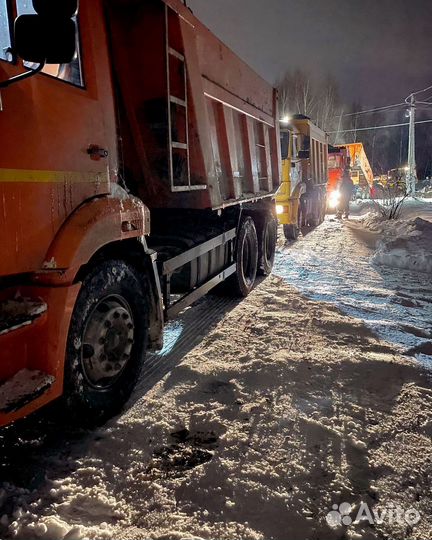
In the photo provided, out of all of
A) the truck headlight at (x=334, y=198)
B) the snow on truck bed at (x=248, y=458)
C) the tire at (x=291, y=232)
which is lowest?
the snow on truck bed at (x=248, y=458)

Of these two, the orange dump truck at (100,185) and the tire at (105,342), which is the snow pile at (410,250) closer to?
the orange dump truck at (100,185)

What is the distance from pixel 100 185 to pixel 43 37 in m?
1.03

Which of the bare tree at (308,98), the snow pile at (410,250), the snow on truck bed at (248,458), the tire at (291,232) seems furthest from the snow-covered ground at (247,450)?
the bare tree at (308,98)

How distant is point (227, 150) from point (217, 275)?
1506 millimetres

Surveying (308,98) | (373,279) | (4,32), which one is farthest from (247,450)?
(308,98)

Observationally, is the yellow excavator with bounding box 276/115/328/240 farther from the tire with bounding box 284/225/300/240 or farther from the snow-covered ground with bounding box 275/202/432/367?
the snow-covered ground with bounding box 275/202/432/367

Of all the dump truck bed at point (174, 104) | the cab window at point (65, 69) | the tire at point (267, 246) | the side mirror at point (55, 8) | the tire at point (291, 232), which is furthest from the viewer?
the tire at point (291, 232)

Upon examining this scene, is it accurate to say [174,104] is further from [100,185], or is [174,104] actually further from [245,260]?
[245,260]

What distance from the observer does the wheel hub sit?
110 inches

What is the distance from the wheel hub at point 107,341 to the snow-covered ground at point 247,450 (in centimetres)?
35

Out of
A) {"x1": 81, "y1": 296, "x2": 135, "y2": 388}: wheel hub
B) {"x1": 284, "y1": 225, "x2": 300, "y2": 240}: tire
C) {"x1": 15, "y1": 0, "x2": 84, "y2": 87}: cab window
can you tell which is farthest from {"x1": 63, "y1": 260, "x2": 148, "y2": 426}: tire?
{"x1": 284, "y1": 225, "x2": 300, "y2": 240}: tire

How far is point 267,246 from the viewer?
24.9 feet

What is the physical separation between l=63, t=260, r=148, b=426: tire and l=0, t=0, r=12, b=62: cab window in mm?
1273

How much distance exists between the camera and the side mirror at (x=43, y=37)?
1848mm
